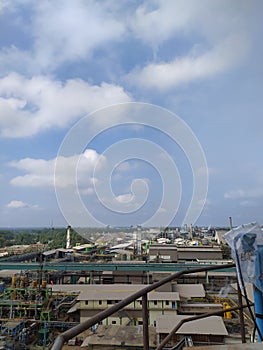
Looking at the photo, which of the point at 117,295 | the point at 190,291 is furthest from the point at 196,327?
the point at 190,291

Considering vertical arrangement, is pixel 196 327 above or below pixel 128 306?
above

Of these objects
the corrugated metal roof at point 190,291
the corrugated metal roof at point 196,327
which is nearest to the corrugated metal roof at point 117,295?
the corrugated metal roof at point 190,291

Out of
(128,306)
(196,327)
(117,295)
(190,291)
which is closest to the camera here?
(196,327)

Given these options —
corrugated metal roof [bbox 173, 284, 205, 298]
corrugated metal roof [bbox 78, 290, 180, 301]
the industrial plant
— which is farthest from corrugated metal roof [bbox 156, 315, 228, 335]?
corrugated metal roof [bbox 173, 284, 205, 298]

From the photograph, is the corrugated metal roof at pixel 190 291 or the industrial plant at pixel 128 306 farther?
the corrugated metal roof at pixel 190 291

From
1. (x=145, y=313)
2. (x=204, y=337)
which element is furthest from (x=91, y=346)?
(x=145, y=313)

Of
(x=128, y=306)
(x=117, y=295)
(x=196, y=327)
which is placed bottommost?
(x=128, y=306)

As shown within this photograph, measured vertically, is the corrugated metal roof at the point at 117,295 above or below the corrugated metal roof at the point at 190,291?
above

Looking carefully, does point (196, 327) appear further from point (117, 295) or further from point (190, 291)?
point (190, 291)

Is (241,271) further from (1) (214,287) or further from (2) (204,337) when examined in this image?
(1) (214,287)

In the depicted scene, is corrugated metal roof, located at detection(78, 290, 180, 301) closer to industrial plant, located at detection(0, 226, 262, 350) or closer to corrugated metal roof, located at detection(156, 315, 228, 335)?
industrial plant, located at detection(0, 226, 262, 350)

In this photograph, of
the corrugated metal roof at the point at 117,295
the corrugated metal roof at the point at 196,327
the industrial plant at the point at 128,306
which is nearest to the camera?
the industrial plant at the point at 128,306

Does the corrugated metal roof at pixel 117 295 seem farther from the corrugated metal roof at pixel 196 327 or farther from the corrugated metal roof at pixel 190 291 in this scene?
the corrugated metal roof at pixel 196 327
